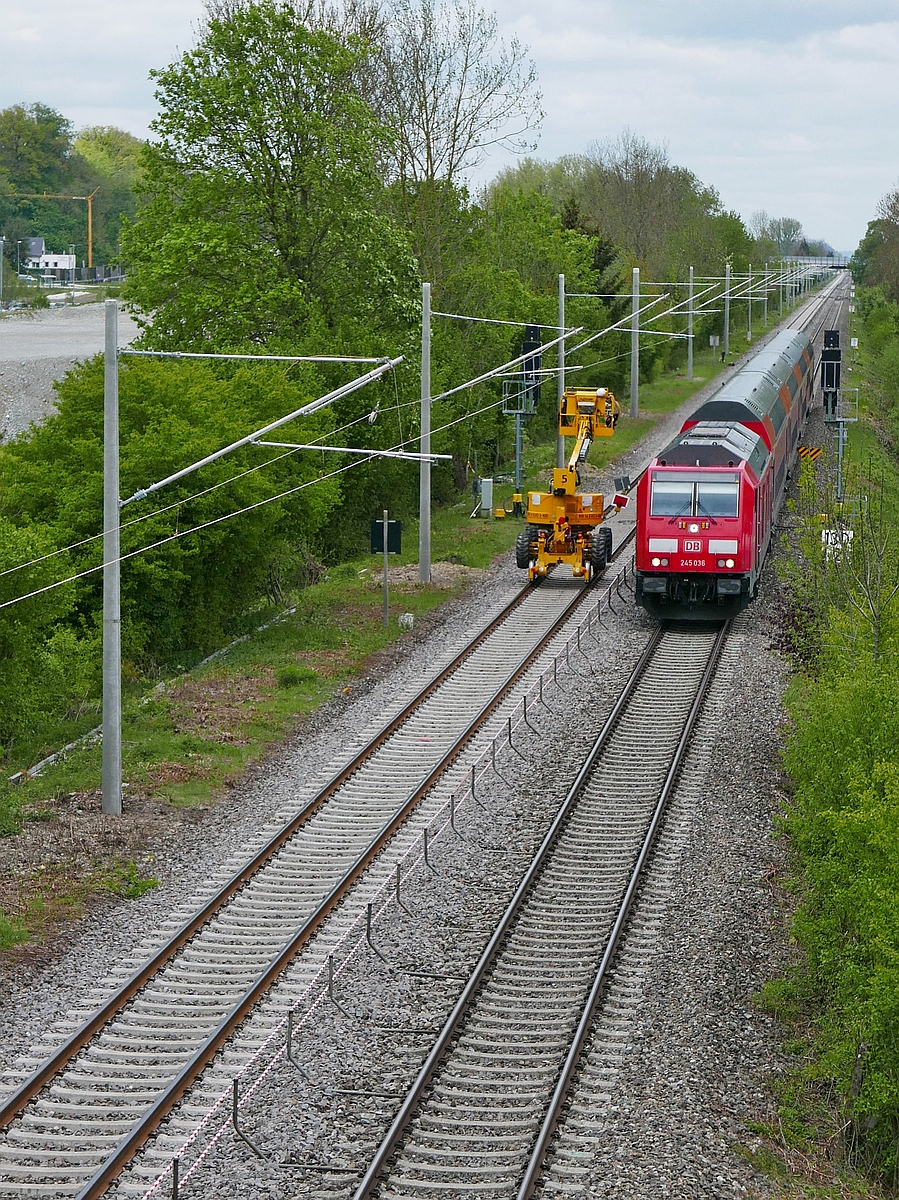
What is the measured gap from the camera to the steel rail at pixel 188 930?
43.6 ft

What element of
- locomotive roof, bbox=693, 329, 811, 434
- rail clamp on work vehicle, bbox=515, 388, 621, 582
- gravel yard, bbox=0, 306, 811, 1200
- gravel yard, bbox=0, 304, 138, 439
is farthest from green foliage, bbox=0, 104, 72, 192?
gravel yard, bbox=0, 306, 811, 1200

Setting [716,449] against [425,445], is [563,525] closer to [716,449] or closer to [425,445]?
[425,445]

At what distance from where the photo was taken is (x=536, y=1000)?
15336 millimetres

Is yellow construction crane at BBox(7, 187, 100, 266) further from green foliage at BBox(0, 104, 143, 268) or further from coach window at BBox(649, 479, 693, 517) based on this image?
coach window at BBox(649, 479, 693, 517)

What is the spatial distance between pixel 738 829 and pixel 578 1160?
867 cm

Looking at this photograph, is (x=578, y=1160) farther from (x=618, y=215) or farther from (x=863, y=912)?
(x=618, y=215)

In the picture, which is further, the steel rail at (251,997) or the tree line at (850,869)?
the tree line at (850,869)

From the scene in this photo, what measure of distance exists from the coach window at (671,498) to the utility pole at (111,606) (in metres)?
13.1

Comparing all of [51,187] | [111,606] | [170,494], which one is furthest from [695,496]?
[51,187]

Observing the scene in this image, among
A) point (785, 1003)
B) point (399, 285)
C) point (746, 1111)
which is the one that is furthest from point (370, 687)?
point (399, 285)

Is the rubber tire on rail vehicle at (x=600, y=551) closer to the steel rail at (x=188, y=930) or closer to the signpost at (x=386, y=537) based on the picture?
the signpost at (x=386, y=537)

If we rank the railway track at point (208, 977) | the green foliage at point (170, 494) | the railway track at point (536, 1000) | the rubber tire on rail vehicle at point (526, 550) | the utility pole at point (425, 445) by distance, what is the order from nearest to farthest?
the railway track at point (536, 1000) → the railway track at point (208, 977) → the green foliage at point (170, 494) → the utility pole at point (425, 445) → the rubber tire on rail vehicle at point (526, 550)

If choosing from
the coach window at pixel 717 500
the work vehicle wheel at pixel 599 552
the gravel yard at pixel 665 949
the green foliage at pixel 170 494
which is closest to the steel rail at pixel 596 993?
the gravel yard at pixel 665 949

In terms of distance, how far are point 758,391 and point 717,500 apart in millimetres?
11607
